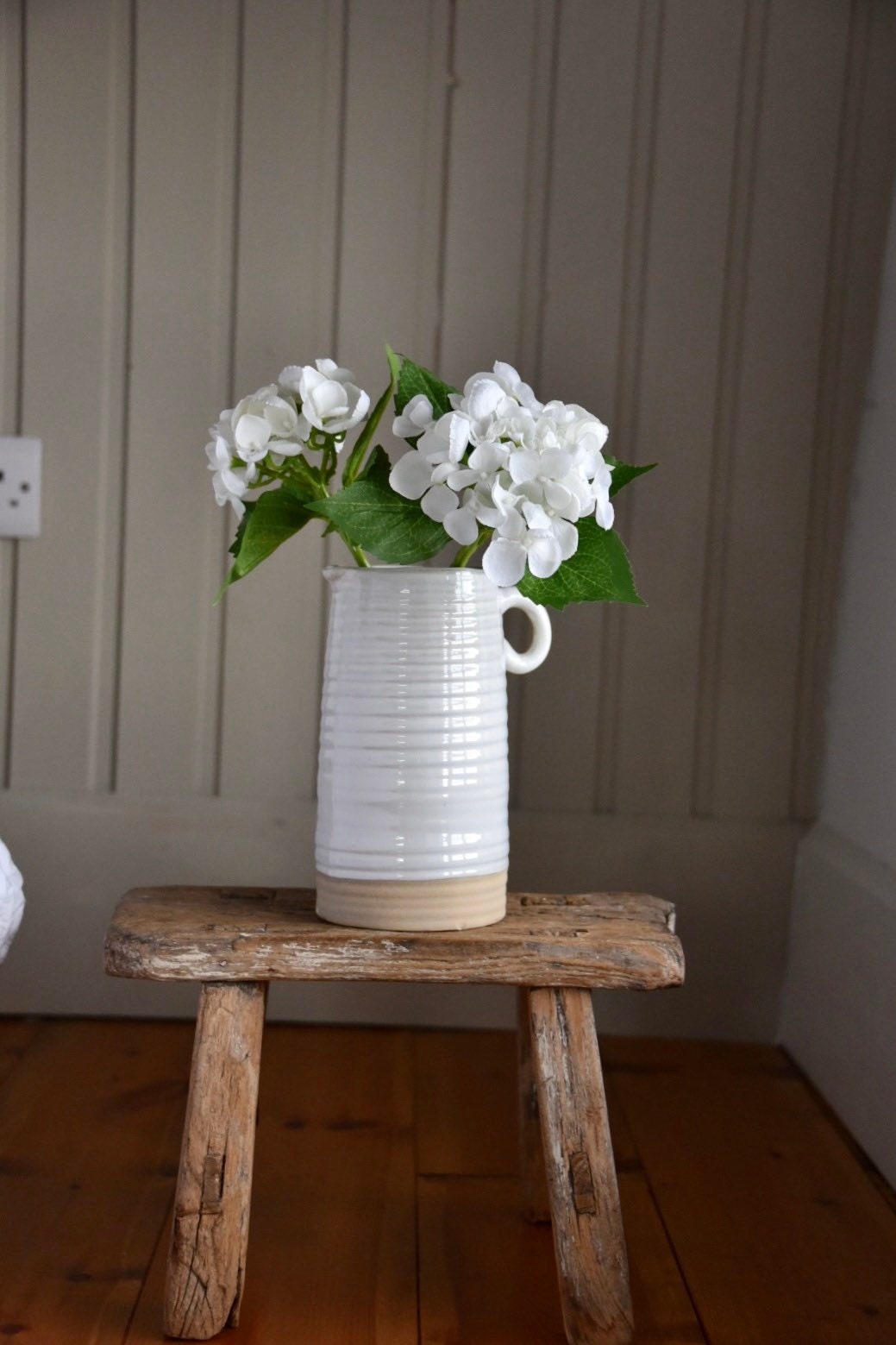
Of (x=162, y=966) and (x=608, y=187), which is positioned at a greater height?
(x=608, y=187)

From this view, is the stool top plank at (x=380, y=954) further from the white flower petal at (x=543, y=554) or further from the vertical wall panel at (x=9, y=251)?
the vertical wall panel at (x=9, y=251)

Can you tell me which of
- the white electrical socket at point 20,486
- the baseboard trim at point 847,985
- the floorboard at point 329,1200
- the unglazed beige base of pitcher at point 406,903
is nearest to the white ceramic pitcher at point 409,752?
the unglazed beige base of pitcher at point 406,903

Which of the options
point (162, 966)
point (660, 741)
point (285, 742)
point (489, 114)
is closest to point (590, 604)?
point (660, 741)

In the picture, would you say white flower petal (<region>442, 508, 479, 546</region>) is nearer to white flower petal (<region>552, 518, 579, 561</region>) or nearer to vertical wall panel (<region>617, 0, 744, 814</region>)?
white flower petal (<region>552, 518, 579, 561</region>)

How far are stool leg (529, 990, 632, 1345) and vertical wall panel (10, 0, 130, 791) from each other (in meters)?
0.69

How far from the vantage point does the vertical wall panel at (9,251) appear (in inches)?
51.3

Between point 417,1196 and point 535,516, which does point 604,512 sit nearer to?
point 535,516

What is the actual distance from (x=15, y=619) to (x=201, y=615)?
20 centimetres

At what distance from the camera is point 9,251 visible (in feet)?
4.33

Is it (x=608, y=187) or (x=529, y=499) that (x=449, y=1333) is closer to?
(x=529, y=499)

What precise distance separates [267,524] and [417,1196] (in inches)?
22.2

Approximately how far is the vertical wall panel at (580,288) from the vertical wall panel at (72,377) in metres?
0.45

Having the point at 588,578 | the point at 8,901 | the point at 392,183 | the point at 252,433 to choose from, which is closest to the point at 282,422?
the point at 252,433

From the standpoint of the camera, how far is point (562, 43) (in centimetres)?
130
